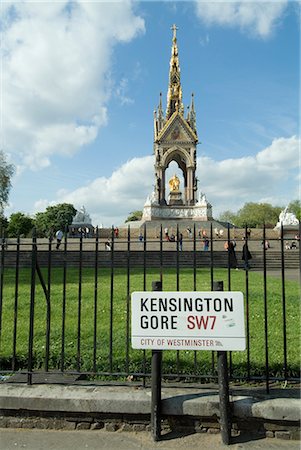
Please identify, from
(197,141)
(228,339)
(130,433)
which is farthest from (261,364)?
(197,141)

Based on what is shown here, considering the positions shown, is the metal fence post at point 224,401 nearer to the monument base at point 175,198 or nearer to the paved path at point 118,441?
the paved path at point 118,441

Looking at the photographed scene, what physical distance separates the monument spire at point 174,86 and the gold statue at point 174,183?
943 cm

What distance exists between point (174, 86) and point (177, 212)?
69.7 feet

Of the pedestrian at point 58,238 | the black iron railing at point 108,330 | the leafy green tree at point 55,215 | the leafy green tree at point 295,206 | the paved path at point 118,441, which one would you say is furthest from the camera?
the leafy green tree at point 55,215

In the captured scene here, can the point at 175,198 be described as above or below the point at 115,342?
above

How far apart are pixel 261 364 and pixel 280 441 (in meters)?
1.36

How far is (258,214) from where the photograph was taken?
81.9m

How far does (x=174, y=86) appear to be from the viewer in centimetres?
5772

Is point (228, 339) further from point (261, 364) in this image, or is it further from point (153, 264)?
point (153, 264)

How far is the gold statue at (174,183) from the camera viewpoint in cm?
5731

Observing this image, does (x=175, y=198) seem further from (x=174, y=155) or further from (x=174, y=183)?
(x=174, y=155)

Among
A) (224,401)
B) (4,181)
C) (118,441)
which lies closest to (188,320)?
(224,401)

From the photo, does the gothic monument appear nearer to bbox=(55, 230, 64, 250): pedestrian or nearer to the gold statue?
the gold statue

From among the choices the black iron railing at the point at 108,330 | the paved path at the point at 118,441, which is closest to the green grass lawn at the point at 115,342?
the black iron railing at the point at 108,330
